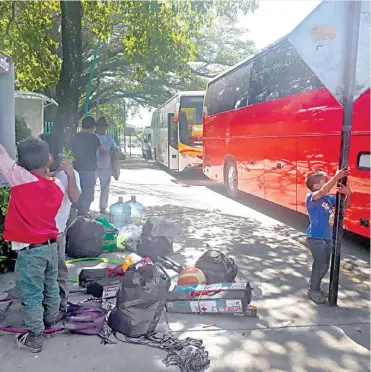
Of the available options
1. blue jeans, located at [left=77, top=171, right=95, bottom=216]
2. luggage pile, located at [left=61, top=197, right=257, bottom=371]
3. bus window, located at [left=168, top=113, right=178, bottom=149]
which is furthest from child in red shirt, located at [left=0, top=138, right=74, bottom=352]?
bus window, located at [left=168, top=113, right=178, bottom=149]

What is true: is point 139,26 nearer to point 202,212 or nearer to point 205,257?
point 202,212

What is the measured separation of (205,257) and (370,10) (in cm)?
281

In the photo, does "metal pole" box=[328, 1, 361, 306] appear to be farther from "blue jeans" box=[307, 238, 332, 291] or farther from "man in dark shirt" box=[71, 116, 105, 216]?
"man in dark shirt" box=[71, 116, 105, 216]

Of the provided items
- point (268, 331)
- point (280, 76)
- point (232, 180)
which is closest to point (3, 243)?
point (268, 331)

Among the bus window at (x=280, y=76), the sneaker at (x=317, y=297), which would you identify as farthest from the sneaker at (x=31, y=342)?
the bus window at (x=280, y=76)

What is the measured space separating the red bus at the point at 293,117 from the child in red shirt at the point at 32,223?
2480 millimetres

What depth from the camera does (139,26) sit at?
13.4 meters

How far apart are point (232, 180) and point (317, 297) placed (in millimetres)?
7965

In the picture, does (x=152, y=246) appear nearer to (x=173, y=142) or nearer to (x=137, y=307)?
(x=137, y=307)

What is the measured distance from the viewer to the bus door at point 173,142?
18.3m

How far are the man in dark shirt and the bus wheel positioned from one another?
5181mm

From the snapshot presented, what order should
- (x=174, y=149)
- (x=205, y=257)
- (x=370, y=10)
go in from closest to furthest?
(x=370, y=10), (x=205, y=257), (x=174, y=149)

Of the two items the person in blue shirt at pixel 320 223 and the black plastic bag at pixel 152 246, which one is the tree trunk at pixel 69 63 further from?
the person in blue shirt at pixel 320 223

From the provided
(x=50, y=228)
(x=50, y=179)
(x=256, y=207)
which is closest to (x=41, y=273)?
(x=50, y=228)
